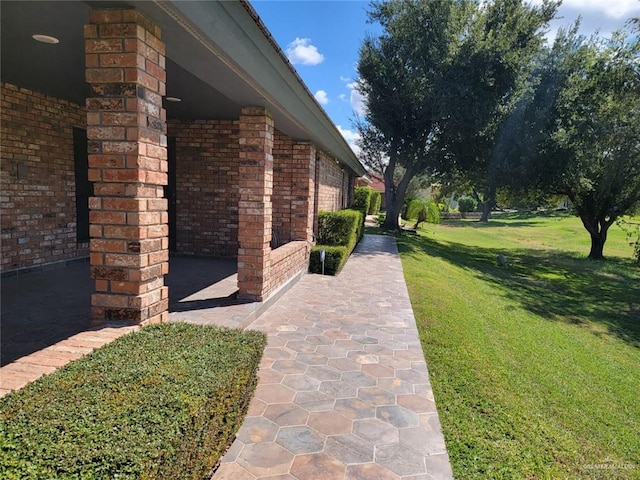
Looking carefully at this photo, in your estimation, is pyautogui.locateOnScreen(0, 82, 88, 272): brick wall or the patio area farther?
pyautogui.locateOnScreen(0, 82, 88, 272): brick wall

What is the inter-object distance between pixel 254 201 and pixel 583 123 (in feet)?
46.6

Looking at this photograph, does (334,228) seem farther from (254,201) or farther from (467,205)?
(467,205)

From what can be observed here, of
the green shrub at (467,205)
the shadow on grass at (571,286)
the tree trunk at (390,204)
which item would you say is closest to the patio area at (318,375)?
the shadow on grass at (571,286)

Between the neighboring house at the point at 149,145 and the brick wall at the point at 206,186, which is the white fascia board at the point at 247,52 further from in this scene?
the brick wall at the point at 206,186

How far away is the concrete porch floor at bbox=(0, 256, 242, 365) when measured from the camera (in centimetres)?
322

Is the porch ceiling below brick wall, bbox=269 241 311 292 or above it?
above

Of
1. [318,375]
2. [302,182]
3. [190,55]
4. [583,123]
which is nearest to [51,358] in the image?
[318,375]

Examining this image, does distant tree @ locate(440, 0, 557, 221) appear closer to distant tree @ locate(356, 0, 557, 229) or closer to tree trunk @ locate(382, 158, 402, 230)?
distant tree @ locate(356, 0, 557, 229)

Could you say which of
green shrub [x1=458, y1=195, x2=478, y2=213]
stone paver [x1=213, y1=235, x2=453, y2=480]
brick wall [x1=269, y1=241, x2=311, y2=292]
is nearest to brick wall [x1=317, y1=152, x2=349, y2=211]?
brick wall [x1=269, y1=241, x2=311, y2=292]

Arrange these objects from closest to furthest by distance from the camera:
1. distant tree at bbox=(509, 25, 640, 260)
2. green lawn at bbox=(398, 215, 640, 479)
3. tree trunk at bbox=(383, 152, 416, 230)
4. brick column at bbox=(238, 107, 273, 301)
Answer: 1. green lawn at bbox=(398, 215, 640, 479)
2. brick column at bbox=(238, 107, 273, 301)
3. distant tree at bbox=(509, 25, 640, 260)
4. tree trunk at bbox=(383, 152, 416, 230)

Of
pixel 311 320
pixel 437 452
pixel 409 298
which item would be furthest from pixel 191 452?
pixel 409 298

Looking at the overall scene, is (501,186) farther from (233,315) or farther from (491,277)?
(233,315)

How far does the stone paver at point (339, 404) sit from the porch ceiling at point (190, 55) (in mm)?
2725

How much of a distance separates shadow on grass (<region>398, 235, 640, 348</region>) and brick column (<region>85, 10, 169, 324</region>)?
7541 millimetres
